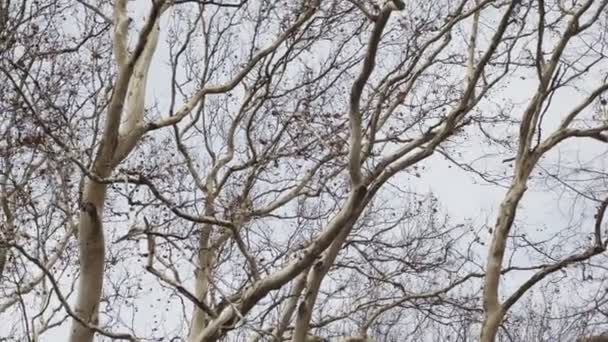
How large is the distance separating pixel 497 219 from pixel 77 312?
3.37 meters

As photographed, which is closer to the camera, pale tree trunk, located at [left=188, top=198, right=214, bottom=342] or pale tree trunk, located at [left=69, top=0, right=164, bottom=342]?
pale tree trunk, located at [left=69, top=0, right=164, bottom=342]

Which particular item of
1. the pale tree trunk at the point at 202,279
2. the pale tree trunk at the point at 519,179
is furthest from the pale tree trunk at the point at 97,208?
the pale tree trunk at the point at 519,179

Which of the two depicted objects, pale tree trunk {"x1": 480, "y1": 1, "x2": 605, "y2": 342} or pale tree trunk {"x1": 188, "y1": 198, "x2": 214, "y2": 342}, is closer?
pale tree trunk {"x1": 480, "y1": 1, "x2": 605, "y2": 342}

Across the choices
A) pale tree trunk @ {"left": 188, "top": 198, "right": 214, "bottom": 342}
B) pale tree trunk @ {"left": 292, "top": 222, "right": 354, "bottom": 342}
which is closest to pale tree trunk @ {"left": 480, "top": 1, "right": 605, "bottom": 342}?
pale tree trunk @ {"left": 292, "top": 222, "right": 354, "bottom": 342}

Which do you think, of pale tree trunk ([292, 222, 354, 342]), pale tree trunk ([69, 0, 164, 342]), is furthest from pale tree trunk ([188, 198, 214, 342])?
pale tree trunk ([292, 222, 354, 342])

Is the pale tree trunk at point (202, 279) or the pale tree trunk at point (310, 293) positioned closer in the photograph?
the pale tree trunk at point (310, 293)

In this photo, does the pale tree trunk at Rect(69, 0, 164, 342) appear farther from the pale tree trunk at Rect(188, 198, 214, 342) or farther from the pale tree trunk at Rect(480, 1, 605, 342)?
the pale tree trunk at Rect(480, 1, 605, 342)

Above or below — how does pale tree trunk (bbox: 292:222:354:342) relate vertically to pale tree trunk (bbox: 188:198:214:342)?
below

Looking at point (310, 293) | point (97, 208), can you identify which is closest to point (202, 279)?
point (97, 208)

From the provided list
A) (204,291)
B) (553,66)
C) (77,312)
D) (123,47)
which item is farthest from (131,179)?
(553,66)

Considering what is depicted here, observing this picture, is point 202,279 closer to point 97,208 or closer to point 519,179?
point 97,208

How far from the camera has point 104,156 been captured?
574 cm

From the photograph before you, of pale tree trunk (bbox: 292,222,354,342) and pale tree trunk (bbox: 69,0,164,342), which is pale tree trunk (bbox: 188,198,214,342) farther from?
pale tree trunk (bbox: 292,222,354,342)

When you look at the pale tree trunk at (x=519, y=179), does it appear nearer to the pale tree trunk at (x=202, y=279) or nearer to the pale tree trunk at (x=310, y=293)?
the pale tree trunk at (x=310, y=293)
